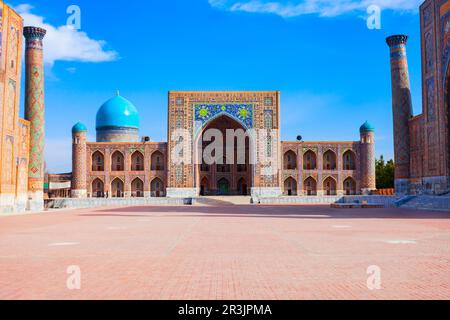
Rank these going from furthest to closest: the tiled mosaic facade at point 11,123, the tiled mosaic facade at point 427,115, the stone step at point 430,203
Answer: the tiled mosaic facade at point 427,115
the tiled mosaic facade at point 11,123
the stone step at point 430,203

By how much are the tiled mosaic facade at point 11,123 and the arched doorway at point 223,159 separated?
18.3 metres

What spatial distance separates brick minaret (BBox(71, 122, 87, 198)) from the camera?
36.9 metres

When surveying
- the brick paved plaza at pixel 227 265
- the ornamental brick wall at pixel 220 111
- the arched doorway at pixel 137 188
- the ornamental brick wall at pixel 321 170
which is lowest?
the brick paved plaza at pixel 227 265

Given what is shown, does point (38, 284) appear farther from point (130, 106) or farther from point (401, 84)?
point (130, 106)

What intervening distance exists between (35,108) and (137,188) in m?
15.5

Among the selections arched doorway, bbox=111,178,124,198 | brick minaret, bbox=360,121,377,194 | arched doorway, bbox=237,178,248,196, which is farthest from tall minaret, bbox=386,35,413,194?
arched doorway, bbox=111,178,124,198

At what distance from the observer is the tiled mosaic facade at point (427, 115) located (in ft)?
78.8

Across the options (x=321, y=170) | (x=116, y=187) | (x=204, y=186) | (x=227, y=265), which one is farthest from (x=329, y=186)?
(x=227, y=265)

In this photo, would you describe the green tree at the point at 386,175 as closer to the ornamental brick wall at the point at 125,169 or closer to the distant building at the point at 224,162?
the distant building at the point at 224,162

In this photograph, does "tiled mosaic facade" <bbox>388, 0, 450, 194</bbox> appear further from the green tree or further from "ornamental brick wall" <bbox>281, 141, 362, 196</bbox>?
the green tree

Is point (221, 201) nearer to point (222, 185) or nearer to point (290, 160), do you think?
point (222, 185)

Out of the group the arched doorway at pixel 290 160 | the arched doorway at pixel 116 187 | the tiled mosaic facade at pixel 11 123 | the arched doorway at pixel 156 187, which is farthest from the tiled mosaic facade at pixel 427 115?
the arched doorway at pixel 116 187

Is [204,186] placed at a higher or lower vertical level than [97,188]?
higher

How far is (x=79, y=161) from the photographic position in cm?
3703
